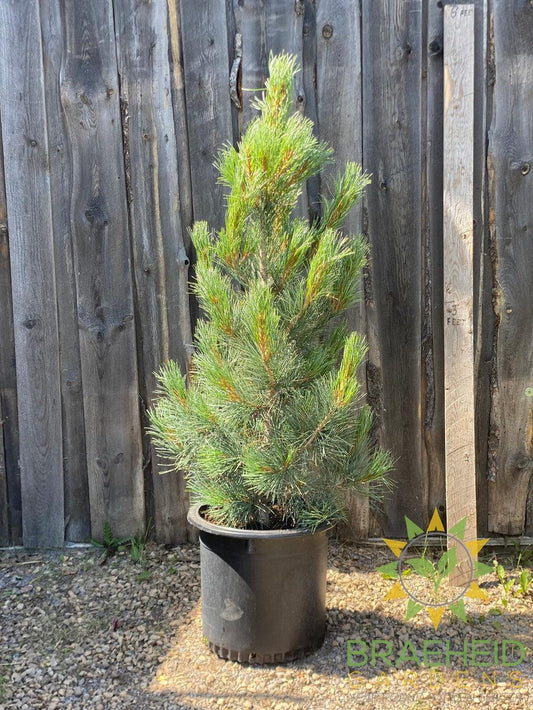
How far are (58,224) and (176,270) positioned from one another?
52 centimetres

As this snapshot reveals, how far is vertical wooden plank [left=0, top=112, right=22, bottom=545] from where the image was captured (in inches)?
108

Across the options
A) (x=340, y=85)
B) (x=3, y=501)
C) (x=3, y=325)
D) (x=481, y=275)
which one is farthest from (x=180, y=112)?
(x=3, y=501)

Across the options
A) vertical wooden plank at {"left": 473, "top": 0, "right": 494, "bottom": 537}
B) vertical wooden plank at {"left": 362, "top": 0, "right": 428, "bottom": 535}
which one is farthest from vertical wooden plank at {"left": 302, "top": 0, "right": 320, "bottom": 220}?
vertical wooden plank at {"left": 473, "top": 0, "right": 494, "bottom": 537}

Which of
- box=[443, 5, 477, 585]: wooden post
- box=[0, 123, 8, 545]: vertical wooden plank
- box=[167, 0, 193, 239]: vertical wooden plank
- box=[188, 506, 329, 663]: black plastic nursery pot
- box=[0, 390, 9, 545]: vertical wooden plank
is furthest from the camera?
box=[0, 390, 9, 545]: vertical wooden plank

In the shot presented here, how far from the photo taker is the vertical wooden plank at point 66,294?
2.62 m

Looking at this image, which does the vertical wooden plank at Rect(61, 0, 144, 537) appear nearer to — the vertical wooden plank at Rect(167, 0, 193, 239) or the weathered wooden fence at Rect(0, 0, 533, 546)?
the weathered wooden fence at Rect(0, 0, 533, 546)

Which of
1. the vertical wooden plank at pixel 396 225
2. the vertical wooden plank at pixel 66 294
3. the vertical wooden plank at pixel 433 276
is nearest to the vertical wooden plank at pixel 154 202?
the vertical wooden plank at pixel 66 294

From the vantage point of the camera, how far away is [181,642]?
2.24 m

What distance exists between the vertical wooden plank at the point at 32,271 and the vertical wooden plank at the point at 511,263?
1786mm

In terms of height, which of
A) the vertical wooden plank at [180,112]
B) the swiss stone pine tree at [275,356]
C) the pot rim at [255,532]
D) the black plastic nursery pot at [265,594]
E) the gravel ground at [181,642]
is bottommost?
the gravel ground at [181,642]

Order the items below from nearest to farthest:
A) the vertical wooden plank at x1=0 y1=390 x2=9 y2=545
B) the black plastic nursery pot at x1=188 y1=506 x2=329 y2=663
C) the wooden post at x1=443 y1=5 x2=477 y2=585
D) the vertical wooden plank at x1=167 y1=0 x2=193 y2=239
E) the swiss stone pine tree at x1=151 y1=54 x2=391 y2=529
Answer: the swiss stone pine tree at x1=151 y1=54 x2=391 y2=529 → the black plastic nursery pot at x1=188 y1=506 x2=329 y2=663 → the wooden post at x1=443 y1=5 x2=477 y2=585 → the vertical wooden plank at x1=167 y1=0 x2=193 y2=239 → the vertical wooden plank at x1=0 y1=390 x2=9 y2=545

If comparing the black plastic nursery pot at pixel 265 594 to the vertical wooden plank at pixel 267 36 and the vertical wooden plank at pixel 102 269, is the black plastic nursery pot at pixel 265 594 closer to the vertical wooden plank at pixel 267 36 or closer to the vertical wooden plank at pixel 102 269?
the vertical wooden plank at pixel 102 269

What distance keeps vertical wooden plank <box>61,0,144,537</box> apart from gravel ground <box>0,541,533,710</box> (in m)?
0.30

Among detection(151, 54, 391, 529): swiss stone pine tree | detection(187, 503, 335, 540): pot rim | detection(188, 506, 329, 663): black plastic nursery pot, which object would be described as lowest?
detection(188, 506, 329, 663): black plastic nursery pot
